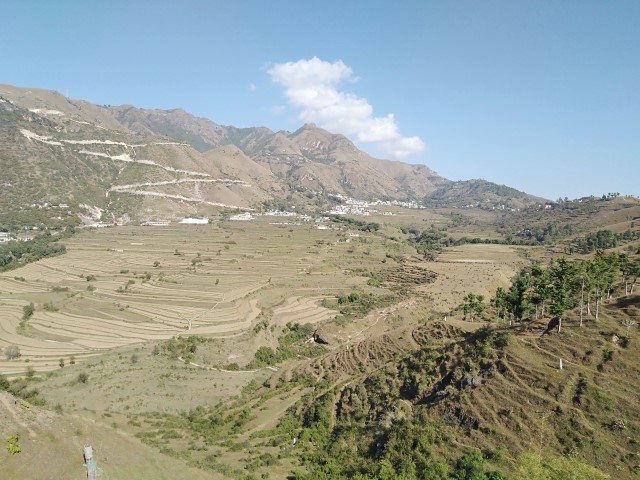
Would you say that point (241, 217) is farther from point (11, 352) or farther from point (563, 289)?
point (563, 289)

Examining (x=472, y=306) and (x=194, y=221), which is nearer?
(x=472, y=306)

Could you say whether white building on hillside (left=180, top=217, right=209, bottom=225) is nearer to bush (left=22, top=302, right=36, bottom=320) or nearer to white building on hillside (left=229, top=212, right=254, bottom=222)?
white building on hillside (left=229, top=212, right=254, bottom=222)

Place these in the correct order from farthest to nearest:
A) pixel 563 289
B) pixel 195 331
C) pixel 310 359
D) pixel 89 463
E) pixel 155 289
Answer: pixel 155 289 → pixel 195 331 → pixel 310 359 → pixel 563 289 → pixel 89 463

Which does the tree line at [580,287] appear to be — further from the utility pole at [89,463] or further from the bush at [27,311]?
the bush at [27,311]

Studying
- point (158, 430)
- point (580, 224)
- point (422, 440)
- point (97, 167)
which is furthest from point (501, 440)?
point (97, 167)

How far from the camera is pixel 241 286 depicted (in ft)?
271

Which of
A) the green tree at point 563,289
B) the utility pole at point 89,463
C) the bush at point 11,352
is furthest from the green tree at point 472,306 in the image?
the bush at point 11,352

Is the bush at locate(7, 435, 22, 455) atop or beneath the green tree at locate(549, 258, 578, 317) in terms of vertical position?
beneath

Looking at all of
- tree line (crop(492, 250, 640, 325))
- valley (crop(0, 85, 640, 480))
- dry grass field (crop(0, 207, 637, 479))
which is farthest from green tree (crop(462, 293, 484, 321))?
tree line (crop(492, 250, 640, 325))

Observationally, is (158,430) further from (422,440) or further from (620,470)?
(620,470)

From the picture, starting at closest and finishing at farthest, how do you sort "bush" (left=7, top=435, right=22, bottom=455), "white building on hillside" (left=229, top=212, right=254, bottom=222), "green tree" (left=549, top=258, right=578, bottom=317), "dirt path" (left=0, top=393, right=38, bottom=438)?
"bush" (left=7, top=435, right=22, bottom=455) → "dirt path" (left=0, top=393, right=38, bottom=438) → "green tree" (left=549, top=258, right=578, bottom=317) → "white building on hillside" (left=229, top=212, right=254, bottom=222)

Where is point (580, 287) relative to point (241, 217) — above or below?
below

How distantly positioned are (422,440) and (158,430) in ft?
72.4

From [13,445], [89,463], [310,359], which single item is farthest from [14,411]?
[310,359]
